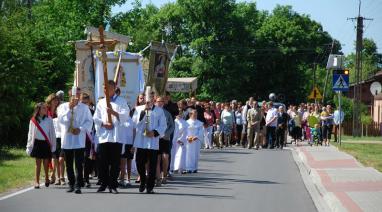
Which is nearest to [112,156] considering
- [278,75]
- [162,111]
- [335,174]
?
[162,111]

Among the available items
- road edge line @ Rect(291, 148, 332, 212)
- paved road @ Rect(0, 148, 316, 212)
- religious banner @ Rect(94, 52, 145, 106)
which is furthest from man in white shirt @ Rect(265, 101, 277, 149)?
religious banner @ Rect(94, 52, 145, 106)

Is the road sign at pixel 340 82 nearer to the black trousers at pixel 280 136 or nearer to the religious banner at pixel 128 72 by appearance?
the black trousers at pixel 280 136

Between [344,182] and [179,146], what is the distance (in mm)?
4600

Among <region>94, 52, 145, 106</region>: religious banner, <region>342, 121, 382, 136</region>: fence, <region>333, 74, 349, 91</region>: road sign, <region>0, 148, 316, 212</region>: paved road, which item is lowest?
<region>0, 148, 316, 212</region>: paved road

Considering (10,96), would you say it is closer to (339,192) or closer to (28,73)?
(28,73)

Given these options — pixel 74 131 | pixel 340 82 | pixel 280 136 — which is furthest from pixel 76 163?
pixel 280 136

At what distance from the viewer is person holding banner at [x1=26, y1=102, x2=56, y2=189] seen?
1576 centimetres

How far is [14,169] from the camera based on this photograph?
19078mm

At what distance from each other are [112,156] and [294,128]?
22.9 metres

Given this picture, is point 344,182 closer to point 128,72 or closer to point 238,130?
point 128,72

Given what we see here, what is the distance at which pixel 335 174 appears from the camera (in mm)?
19312

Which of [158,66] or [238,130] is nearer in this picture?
[158,66]

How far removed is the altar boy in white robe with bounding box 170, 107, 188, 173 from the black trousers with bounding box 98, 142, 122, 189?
482cm

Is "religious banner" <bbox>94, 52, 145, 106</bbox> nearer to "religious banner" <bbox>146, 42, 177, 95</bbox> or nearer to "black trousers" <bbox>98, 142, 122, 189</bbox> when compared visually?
"religious banner" <bbox>146, 42, 177, 95</bbox>
